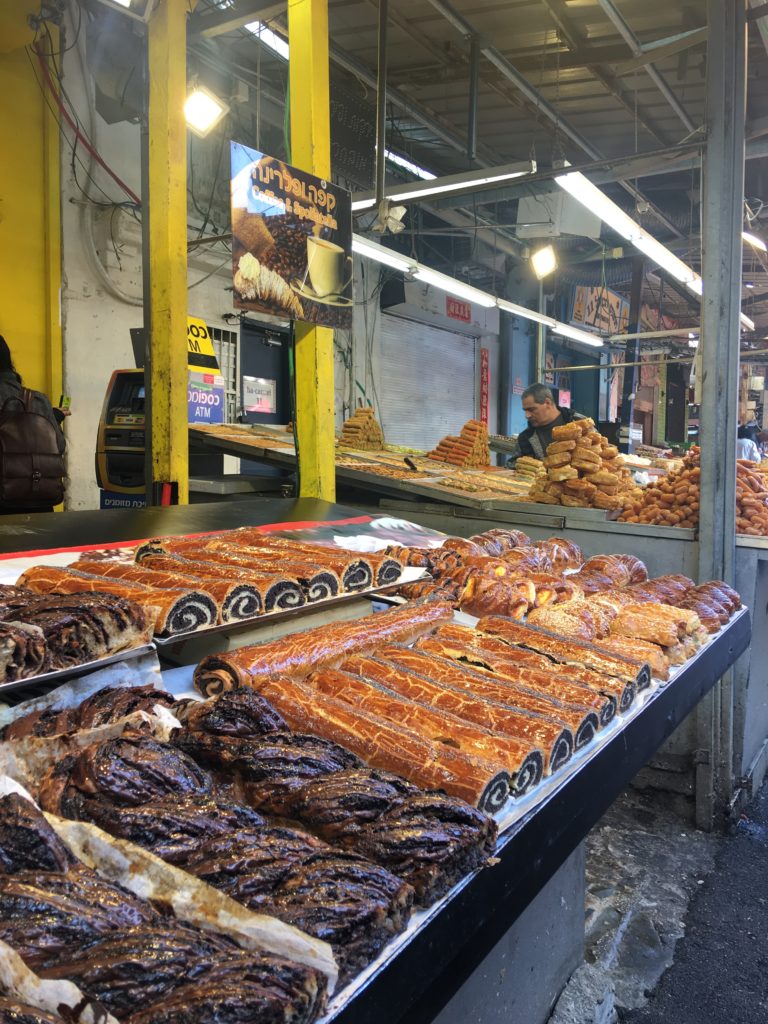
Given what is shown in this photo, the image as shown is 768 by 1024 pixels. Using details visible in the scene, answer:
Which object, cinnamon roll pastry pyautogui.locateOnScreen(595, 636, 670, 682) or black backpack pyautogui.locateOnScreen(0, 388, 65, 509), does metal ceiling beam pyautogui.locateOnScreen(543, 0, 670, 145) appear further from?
cinnamon roll pastry pyautogui.locateOnScreen(595, 636, 670, 682)

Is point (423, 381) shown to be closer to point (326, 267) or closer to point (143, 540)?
point (326, 267)

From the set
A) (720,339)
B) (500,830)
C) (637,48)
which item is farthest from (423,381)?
(500,830)

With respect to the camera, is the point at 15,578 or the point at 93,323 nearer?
the point at 15,578

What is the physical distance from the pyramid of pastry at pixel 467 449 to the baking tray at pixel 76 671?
Result: 6.86 meters

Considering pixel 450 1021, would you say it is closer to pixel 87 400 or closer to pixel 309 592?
pixel 309 592

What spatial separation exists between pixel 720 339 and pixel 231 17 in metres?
4.08

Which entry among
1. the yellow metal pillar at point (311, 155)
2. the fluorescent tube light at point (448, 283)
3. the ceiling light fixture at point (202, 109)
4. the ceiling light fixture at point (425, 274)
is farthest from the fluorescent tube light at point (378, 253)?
the yellow metal pillar at point (311, 155)

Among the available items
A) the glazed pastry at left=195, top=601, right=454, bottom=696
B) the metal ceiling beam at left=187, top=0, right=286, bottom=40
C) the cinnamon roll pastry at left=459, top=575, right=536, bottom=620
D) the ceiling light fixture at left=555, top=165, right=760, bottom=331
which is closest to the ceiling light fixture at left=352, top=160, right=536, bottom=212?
the ceiling light fixture at left=555, top=165, right=760, bottom=331

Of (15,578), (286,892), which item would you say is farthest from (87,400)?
(286,892)

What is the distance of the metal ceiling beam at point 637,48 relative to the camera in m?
5.94

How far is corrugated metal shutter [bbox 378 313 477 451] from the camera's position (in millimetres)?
14305

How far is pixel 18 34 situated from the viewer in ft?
23.1

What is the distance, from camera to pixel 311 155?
15.1ft

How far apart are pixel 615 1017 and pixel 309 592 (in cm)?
215
